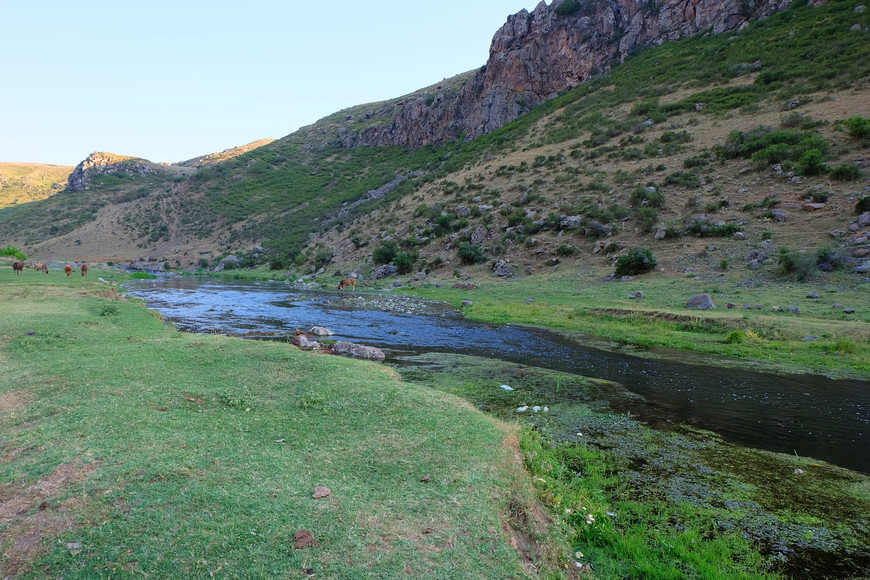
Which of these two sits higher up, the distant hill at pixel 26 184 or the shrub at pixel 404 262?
the distant hill at pixel 26 184

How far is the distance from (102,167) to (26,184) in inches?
3574

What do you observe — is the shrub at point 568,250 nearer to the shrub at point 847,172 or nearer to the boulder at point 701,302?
the boulder at point 701,302

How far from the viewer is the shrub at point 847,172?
30000 millimetres

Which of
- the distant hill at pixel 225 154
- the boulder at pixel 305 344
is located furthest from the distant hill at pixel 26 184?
the boulder at pixel 305 344

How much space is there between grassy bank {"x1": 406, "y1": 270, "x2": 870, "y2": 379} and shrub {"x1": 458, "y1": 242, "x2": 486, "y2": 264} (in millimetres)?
9909

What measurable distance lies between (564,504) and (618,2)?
88.1m

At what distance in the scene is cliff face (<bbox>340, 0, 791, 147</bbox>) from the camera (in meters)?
63.9

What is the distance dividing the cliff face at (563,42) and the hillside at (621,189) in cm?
351

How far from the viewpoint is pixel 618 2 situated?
238ft

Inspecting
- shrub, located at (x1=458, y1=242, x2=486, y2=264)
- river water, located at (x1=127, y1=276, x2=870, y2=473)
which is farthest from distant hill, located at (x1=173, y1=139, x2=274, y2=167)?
river water, located at (x1=127, y1=276, x2=870, y2=473)

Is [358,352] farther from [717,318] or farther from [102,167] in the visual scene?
[102,167]

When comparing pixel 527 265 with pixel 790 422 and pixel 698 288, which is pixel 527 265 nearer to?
pixel 698 288

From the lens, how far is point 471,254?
1655 inches

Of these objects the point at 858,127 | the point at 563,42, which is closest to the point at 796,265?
the point at 858,127
